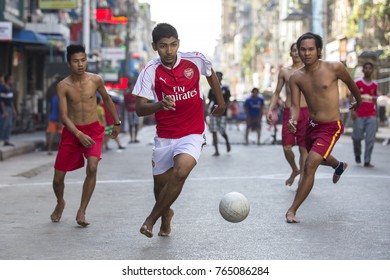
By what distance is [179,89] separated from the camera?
7.92 meters

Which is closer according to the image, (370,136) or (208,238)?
(208,238)

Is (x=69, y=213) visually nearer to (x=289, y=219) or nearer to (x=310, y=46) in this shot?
(x=289, y=219)

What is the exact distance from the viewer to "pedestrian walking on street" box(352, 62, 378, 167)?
17.2 meters

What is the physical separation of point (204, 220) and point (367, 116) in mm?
8502

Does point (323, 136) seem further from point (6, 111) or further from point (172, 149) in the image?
point (6, 111)

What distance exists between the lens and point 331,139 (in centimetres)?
986

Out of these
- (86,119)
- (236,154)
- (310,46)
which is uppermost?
(310,46)

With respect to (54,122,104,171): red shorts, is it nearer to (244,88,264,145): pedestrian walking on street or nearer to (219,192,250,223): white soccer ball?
(219,192,250,223): white soccer ball

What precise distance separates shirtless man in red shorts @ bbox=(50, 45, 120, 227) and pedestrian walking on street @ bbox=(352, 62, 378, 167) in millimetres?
8171

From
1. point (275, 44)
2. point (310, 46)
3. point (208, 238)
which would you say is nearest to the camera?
point (208, 238)

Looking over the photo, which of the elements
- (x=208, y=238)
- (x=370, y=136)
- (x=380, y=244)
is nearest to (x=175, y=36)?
(x=208, y=238)

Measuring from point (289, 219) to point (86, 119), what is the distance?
2180 mm

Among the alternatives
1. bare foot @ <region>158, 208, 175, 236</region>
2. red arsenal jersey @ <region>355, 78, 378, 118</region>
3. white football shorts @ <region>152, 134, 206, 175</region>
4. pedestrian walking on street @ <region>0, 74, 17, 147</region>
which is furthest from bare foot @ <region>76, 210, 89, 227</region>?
pedestrian walking on street @ <region>0, 74, 17, 147</region>

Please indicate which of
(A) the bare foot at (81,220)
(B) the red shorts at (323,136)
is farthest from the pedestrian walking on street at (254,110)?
(A) the bare foot at (81,220)
